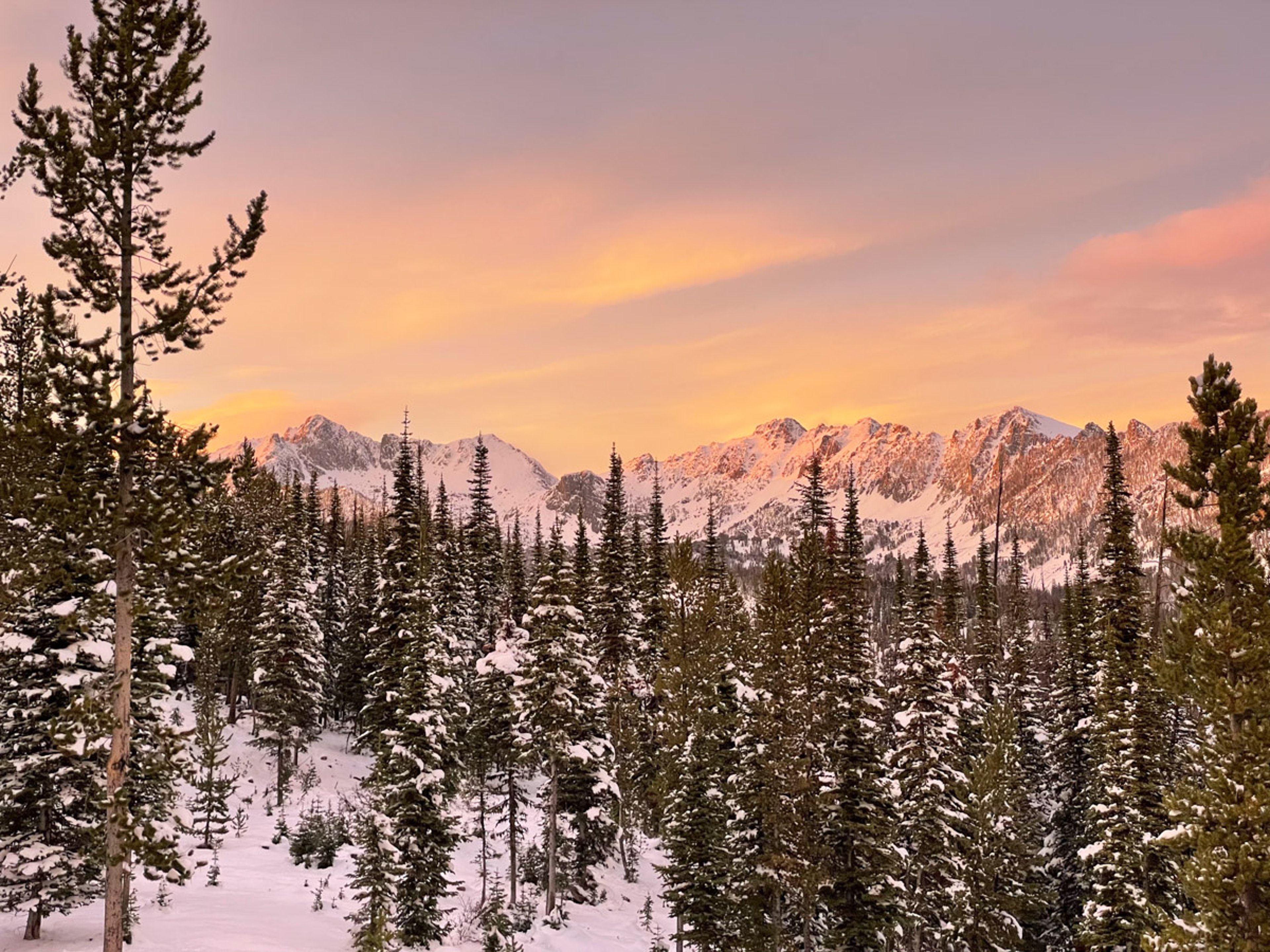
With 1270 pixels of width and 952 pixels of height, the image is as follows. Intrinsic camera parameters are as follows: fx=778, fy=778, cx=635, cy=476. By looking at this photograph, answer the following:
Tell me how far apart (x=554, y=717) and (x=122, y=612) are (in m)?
22.3

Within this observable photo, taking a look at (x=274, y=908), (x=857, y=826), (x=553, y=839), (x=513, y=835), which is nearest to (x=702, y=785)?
(x=857, y=826)

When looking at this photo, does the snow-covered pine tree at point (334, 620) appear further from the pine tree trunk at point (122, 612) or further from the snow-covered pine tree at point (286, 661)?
the pine tree trunk at point (122, 612)

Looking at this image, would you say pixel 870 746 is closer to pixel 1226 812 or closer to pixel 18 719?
pixel 1226 812

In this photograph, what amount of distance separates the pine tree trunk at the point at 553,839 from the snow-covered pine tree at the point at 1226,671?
77.9 feet

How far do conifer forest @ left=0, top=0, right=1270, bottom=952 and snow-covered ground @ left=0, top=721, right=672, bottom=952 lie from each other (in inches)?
9.8

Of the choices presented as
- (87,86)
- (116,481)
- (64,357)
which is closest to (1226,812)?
(116,481)

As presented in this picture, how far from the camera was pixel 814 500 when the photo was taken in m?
50.7

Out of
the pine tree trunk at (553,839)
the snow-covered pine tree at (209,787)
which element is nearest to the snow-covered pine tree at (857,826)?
the pine tree trunk at (553,839)

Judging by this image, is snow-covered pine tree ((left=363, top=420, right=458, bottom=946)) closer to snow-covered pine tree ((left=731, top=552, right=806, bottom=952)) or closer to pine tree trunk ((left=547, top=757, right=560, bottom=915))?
pine tree trunk ((left=547, top=757, right=560, bottom=915))

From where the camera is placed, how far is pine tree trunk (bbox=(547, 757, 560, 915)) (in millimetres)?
35094

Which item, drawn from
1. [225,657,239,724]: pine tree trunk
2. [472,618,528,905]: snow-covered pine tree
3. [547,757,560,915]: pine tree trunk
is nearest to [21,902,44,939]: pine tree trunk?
[472,618,528,905]: snow-covered pine tree

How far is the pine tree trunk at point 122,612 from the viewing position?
14.3 meters

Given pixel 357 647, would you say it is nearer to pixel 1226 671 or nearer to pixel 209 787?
pixel 209 787

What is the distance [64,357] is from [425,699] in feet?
67.7
